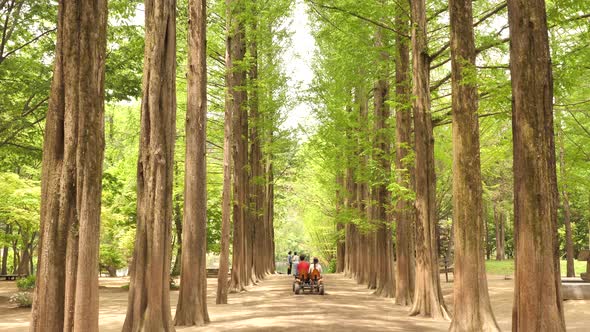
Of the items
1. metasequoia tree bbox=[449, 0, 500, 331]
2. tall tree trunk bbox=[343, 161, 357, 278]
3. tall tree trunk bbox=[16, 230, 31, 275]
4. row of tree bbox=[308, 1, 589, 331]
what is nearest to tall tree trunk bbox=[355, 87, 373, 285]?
tall tree trunk bbox=[343, 161, 357, 278]

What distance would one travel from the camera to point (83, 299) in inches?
277

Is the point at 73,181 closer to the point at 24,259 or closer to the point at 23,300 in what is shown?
the point at 23,300

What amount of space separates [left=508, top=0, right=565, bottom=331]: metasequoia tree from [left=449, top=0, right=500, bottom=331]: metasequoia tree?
3186 millimetres

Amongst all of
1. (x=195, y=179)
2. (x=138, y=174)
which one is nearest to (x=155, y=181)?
(x=138, y=174)

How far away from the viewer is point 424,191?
16.8 metres

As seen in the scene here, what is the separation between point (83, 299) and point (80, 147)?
181cm

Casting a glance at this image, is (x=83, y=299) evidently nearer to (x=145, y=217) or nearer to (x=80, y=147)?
(x=80, y=147)

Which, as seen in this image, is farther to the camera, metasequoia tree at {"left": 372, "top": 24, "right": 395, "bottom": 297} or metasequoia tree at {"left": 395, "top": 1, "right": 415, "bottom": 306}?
metasequoia tree at {"left": 372, "top": 24, "right": 395, "bottom": 297}

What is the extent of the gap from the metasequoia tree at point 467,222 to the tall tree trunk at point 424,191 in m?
3.79

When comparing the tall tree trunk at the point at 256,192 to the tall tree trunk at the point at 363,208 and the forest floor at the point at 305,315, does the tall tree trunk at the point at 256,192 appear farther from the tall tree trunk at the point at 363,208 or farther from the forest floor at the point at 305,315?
the forest floor at the point at 305,315

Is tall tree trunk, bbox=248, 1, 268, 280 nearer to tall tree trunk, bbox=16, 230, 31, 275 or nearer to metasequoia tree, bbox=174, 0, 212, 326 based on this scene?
metasequoia tree, bbox=174, 0, 212, 326

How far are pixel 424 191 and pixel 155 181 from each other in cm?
823

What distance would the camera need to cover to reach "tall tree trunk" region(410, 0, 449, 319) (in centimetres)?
1644

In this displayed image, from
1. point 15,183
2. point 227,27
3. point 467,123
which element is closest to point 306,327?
point 467,123
